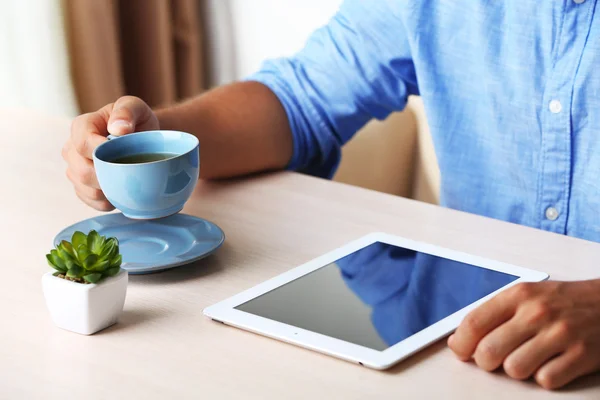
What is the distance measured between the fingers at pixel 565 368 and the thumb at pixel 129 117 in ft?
1.74

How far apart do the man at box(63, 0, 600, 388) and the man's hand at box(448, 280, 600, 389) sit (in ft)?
1.55

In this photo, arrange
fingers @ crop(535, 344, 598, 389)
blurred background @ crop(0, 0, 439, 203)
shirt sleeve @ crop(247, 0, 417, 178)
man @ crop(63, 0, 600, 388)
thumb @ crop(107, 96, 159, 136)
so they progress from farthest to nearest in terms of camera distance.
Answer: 1. blurred background @ crop(0, 0, 439, 203)
2. shirt sleeve @ crop(247, 0, 417, 178)
3. man @ crop(63, 0, 600, 388)
4. thumb @ crop(107, 96, 159, 136)
5. fingers @ crop(535, 344, 598, 389)

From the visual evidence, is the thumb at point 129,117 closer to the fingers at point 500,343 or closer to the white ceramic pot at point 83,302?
the white ceramic pot at point 83,302

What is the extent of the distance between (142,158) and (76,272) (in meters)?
0.21

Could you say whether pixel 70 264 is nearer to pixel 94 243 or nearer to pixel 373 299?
pixel 94 243

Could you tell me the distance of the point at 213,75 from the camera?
2.58 m

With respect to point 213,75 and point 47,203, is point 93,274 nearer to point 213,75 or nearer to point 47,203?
point 47,203

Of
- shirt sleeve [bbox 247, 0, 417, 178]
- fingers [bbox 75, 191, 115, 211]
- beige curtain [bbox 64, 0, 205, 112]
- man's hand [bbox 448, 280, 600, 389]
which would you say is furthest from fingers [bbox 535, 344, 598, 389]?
beige curtain [bbox 64, 0, 205, 112]

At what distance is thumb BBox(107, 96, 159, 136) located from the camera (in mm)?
965

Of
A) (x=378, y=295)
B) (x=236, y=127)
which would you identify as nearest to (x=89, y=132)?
(x=236, y=127)

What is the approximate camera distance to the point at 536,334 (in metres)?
0.70

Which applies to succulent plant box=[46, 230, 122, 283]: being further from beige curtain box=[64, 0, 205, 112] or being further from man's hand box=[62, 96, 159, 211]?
beige curtain box=[64, 0, 205, 112]

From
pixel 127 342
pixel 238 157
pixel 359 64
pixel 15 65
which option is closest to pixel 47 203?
pixel 238 157

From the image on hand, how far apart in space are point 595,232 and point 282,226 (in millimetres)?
476
